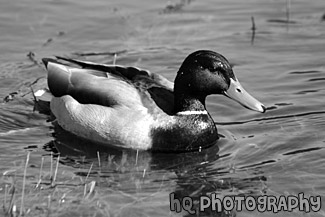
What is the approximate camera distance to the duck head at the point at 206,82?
950cm

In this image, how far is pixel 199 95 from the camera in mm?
9781

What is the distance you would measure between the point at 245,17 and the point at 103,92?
14.1 feet

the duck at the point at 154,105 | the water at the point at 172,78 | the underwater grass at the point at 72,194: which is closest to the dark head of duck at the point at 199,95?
the duck at the point at 154,105

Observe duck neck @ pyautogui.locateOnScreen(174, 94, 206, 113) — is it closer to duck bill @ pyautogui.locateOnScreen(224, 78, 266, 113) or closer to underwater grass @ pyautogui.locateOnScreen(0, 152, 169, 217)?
duck bill @ pyautogui.locateOnScreen(224, 78, 266, 113)

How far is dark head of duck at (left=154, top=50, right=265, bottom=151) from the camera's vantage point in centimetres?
952

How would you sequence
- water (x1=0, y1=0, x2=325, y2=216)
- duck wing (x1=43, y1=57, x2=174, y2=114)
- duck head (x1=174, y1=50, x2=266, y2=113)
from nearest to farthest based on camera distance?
water (x1=0, y1=0, x2=325, y2=216)
duck head (x1=174, y1=50, x2=266, y2=113)
duck wing (x1=43, y1=57, x2=174, y2=114)

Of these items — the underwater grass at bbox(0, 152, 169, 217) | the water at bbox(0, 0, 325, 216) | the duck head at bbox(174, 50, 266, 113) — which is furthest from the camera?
the duck head at bbox(174, 50, 266, 113)

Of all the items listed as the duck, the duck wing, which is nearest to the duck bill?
the duck

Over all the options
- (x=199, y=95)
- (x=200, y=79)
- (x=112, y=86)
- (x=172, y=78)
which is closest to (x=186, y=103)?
(x=199, y=95)

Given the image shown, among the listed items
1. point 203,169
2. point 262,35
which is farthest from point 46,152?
point 262,35

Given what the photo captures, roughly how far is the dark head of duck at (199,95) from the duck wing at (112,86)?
8.3 inches

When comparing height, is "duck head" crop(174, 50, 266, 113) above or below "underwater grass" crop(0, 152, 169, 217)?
above

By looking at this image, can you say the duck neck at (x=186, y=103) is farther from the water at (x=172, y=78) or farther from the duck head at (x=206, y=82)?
the water at (x=172, y=78)

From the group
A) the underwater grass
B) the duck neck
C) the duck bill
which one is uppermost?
the duck bill
